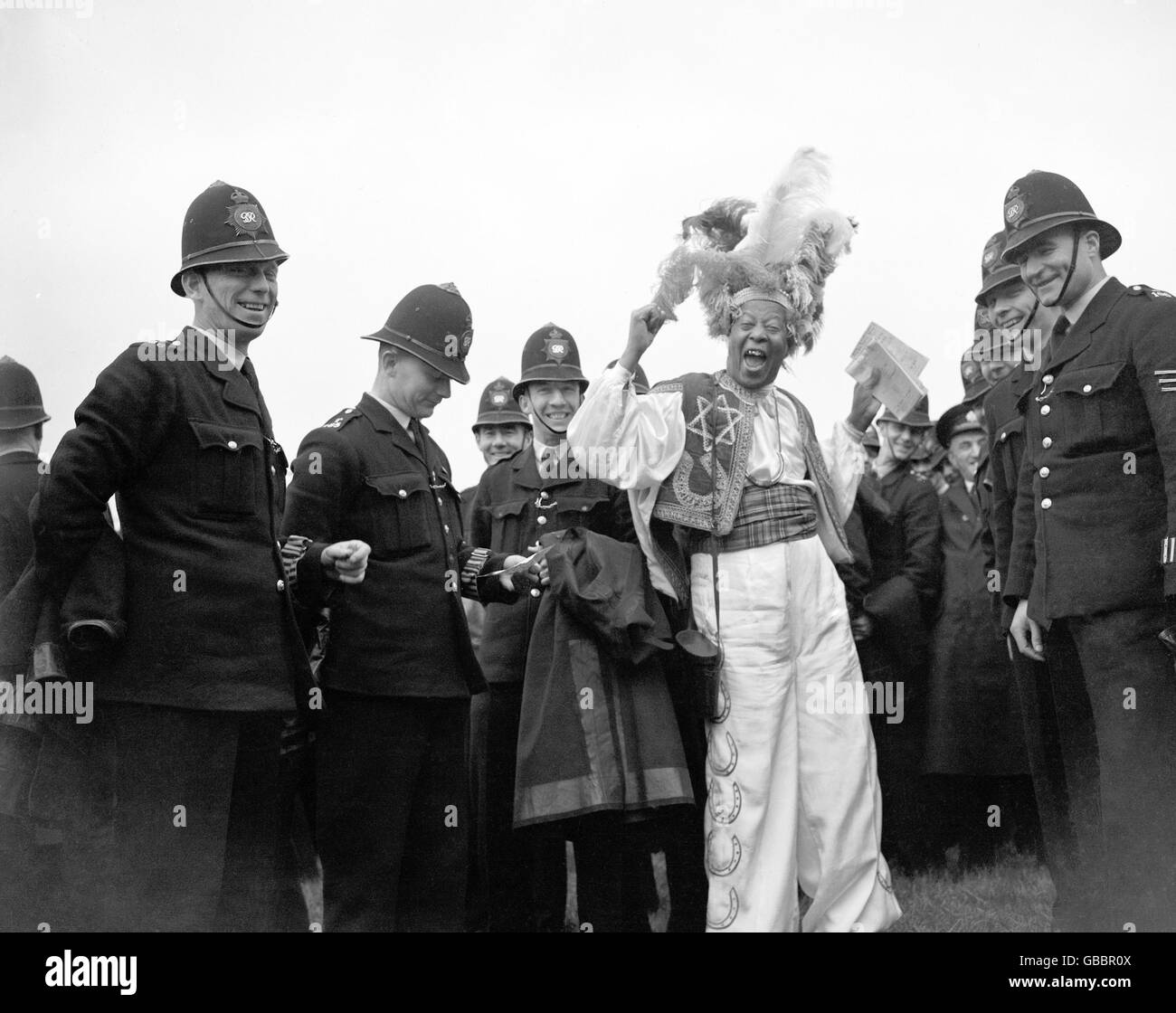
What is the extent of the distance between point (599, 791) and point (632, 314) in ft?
5.77

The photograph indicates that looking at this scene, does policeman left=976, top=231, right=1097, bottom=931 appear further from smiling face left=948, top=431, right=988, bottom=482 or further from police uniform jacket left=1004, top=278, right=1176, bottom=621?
smiling face left=948, top=431, right=988, bottom=482

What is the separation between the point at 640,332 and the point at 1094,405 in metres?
A: 1.62

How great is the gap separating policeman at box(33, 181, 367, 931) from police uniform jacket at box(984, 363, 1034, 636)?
8.30 feet

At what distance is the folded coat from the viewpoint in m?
4.70

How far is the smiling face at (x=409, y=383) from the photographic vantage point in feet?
15.8

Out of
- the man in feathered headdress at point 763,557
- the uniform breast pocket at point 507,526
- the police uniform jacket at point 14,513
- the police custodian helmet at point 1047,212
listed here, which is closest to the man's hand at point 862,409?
the man in feathered headdress at point 763,557

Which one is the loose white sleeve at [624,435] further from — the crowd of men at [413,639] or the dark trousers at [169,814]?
the dark trousers at [169,814]

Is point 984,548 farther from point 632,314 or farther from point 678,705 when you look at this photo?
point 632,314

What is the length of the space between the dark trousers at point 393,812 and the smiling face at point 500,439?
3.23 metres

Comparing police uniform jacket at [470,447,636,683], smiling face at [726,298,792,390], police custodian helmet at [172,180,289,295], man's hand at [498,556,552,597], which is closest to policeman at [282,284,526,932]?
man's hand at [498,556,552,597]

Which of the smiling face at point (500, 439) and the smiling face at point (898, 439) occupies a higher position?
→ the smiling face at point (500, 439)
